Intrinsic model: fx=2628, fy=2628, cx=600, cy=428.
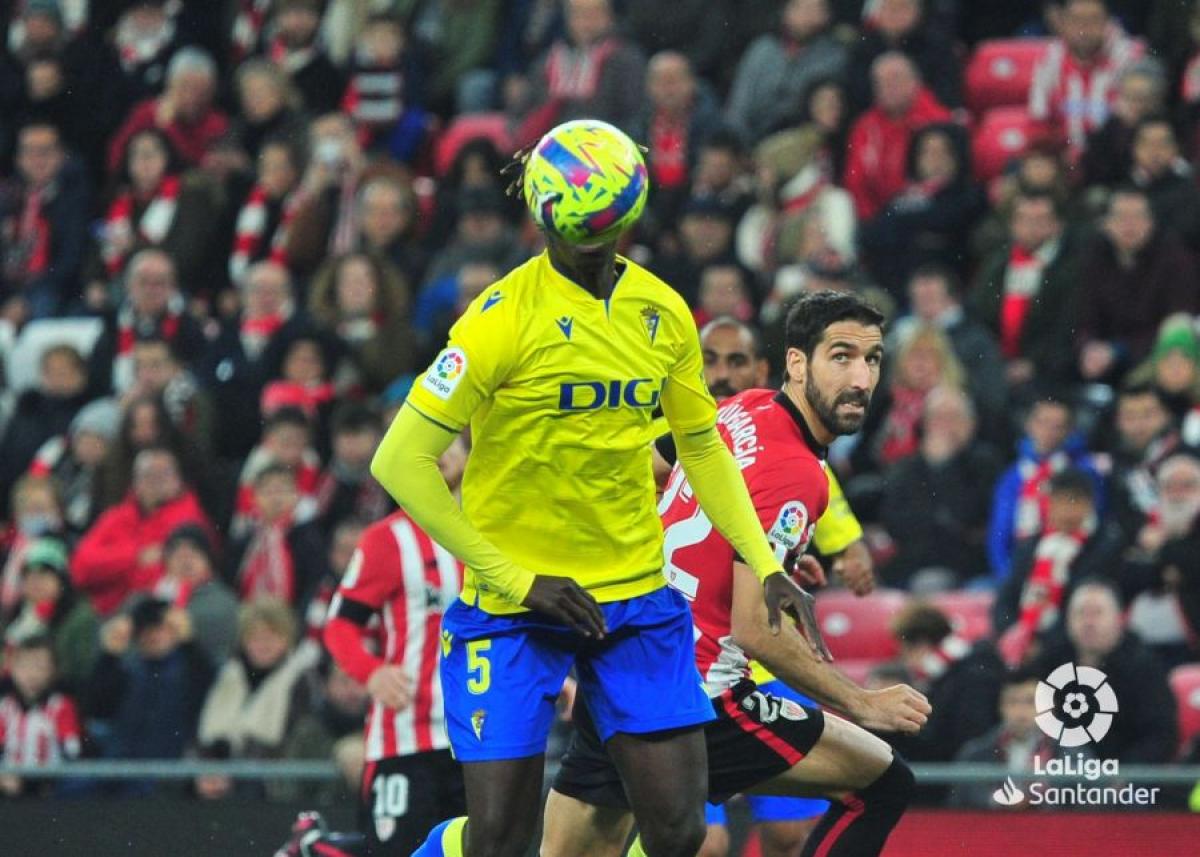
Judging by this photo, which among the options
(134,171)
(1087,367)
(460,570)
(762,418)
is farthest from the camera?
(134,171)

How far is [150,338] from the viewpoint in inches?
583

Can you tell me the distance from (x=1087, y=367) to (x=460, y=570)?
15.3ft

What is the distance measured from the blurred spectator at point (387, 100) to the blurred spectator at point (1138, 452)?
569 cm

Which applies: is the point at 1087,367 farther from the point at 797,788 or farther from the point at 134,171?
the point at 134,171

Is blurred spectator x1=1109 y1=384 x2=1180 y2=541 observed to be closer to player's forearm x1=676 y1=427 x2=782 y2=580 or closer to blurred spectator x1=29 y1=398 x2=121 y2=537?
player's forearm x1=676 y1=427 x2=782 y2=580

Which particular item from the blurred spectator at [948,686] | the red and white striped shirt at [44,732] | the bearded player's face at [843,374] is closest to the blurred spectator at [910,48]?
the blurred spectator at [948,686]

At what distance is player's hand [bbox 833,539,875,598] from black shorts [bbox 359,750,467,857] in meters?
1.46

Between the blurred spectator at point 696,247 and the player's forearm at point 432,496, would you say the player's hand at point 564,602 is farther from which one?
the blurred spectator at point 696,247

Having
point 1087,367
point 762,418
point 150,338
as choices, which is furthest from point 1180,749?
point 150,338

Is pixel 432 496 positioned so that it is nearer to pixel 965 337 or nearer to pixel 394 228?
pixel 965 337

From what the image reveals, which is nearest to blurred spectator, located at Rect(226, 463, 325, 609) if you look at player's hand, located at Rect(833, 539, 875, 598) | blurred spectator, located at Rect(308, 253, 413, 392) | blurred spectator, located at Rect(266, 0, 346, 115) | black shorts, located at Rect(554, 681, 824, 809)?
blurred spectator, located at Rect(308, 253, 413, 392)

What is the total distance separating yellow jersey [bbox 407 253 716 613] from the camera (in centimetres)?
672

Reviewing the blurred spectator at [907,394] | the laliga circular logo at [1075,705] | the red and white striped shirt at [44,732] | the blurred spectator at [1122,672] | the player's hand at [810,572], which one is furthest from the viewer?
the red and white striped shirt at [44,732]

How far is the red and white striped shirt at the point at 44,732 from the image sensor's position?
496 inches
